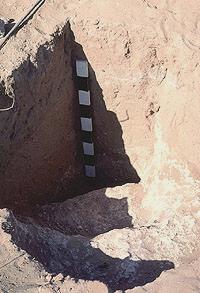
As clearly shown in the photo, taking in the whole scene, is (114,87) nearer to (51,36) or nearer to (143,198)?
(51,36)

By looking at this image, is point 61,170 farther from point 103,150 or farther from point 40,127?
point 40,127

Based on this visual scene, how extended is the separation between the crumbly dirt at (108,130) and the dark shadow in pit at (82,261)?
0.01 metres

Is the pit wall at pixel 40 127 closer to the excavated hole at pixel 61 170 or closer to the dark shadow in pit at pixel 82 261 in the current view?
the excavated hole at pixel 61 170

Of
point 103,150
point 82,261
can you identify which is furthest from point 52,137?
point 82,261

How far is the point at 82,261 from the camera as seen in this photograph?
4.96 metres

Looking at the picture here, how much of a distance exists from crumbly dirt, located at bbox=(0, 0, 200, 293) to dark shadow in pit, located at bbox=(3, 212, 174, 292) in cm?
1

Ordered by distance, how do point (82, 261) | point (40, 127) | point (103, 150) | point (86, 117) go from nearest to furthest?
1. point (82, 261)
2. point (40, 127)
3. point (86, 117)
4. point (103, 150)

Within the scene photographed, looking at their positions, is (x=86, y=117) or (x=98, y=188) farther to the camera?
(x=98, y=188)

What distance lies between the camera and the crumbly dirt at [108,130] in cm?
511

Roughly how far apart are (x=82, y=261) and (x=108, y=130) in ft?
7.84

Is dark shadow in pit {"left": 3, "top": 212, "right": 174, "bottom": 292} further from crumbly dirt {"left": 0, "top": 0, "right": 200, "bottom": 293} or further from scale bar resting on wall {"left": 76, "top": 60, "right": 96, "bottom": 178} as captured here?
scale bar resting on wall {"left": 76, "top": 60, "right": 96, "bottom": 178}

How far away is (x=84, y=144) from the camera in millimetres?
7176

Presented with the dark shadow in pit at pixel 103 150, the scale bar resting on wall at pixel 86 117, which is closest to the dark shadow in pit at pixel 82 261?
the dark shadow in pit at pixel 103 150

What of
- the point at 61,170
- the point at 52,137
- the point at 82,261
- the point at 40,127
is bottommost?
the point at 82,261
